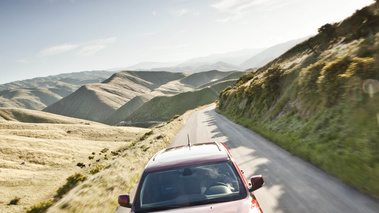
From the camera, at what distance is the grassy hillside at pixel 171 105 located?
153875 millimetres

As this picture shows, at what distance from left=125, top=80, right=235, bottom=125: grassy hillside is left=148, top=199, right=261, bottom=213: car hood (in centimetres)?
14310

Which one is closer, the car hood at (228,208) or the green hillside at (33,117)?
the car hood at (228,208)

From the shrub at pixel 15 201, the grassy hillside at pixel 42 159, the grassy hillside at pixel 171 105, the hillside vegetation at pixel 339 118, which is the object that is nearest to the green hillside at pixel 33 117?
the grassy hillside at pixel 171 105

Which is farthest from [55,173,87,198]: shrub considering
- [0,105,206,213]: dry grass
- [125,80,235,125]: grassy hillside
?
[125,80,235,125]: grassy hillside

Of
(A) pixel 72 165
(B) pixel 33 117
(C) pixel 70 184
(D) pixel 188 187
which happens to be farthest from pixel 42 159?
(B) pixel 33 117

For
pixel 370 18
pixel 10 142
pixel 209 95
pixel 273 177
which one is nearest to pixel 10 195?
pixel 10 142

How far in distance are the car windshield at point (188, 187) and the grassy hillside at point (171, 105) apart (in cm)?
14217

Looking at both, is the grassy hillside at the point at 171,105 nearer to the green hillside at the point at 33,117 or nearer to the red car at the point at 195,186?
the green hillside at the point at 33,117

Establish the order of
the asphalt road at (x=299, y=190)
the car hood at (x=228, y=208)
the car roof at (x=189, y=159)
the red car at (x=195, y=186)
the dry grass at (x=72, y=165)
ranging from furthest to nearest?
the dry grass at (x=72, y=165)
the asphalt road at (x=299, y=190)
the car roof at (x=189, y=159)
the red car at (x=195, y=186)
the car hood at (x=228, y=208)

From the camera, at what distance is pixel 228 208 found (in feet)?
10.6

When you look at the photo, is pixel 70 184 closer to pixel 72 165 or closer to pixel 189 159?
pixel 189 159

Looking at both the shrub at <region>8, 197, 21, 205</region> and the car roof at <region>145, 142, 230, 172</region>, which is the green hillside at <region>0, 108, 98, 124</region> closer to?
the shrub at <region>8, 197, 21, 205</region>

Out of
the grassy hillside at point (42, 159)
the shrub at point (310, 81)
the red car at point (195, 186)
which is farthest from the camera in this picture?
the grassy hillside at point (42, 159)

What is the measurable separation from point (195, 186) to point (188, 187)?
0.12 metres
